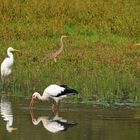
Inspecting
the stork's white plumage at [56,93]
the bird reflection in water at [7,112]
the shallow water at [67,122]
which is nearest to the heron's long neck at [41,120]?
the shallow water at [67,122]

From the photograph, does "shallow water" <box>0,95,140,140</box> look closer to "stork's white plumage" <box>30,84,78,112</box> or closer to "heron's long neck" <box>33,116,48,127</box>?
"heron's long neck" <box>33,116,48,127</box>

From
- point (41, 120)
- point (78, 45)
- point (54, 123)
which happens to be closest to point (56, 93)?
point (41, 120)

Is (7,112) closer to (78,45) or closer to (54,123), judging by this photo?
(54,123)

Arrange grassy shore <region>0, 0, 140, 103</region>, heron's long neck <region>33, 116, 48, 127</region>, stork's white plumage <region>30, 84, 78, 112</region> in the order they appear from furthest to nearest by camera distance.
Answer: grassy shore <region>0, 0, 140, 103</region> → stork's white plumage <region>30, 84, 78, 112</region> → heron's long neck <region>33, 116, 48, 127</region>

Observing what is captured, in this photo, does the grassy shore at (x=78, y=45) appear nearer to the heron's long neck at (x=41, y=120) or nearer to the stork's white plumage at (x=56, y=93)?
the stork's white plumage at (x=56, y=93)

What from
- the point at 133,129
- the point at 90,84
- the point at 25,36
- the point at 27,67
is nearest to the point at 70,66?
the point at 27,67

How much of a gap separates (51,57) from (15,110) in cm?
677

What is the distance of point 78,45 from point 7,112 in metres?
9.62

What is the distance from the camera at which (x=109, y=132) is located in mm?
14664

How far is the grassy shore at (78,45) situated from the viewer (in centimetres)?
1972

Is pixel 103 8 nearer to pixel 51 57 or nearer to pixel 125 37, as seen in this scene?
pixel 125 37

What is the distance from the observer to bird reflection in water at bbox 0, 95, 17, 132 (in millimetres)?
15262

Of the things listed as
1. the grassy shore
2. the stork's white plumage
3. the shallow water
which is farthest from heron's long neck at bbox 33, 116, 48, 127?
the grassy shore

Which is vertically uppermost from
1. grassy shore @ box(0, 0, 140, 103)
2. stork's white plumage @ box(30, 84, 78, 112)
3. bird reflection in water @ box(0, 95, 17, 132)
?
grassy shore @ box(0, 0, 140, 103)
